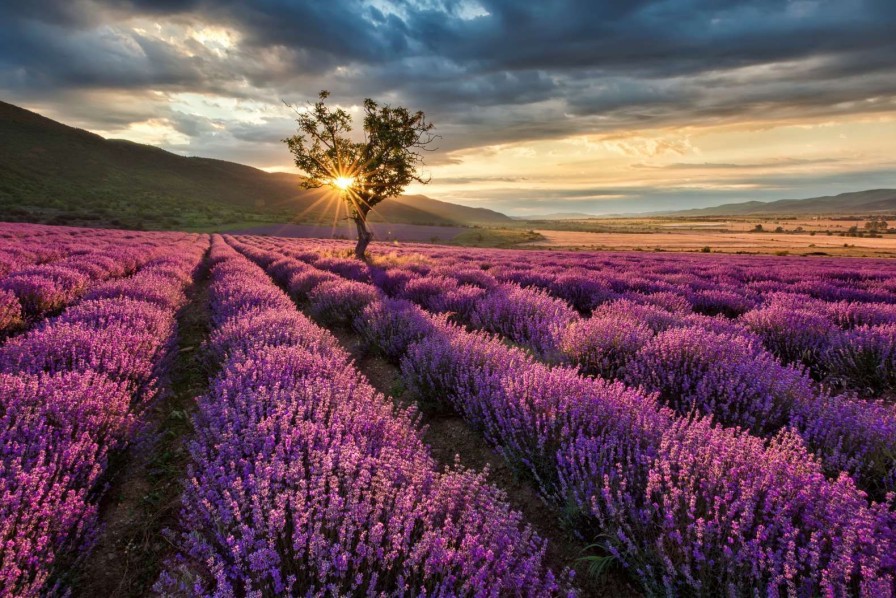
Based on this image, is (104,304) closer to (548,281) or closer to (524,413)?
(524,413)

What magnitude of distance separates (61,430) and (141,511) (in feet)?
2.02

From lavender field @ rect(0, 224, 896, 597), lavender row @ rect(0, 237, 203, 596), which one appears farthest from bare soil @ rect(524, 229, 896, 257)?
lavender row @ rect(0, 237, 203, 596)

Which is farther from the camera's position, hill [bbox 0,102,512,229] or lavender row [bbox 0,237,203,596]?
hill [bbox 0,102,512,229]

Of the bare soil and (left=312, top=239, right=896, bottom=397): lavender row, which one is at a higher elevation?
(left=312, top=239, right=896, bottom=397): lavender row

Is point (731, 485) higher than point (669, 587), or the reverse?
point (731, 485)

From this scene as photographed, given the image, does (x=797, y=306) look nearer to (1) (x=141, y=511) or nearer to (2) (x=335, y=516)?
(2) (x=335, y=516)

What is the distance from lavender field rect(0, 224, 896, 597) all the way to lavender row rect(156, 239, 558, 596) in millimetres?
13

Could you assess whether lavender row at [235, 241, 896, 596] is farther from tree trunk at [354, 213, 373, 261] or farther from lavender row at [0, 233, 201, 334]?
tree trunk at [354, 213, 373, 261]

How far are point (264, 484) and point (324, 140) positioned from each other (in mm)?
16939

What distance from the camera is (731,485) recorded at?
1.81 m

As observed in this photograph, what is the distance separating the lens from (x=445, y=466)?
185 cm

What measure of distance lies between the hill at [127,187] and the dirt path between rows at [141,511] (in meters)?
24.3

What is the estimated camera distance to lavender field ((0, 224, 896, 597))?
147 cm

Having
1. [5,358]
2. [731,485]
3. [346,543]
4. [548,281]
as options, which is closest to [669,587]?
[731,485]
